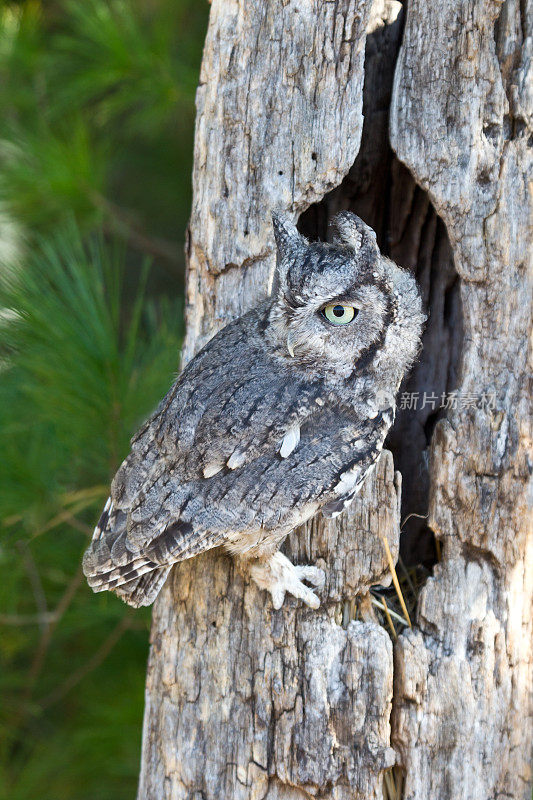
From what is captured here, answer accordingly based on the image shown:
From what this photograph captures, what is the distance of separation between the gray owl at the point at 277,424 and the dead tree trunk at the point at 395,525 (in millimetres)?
137

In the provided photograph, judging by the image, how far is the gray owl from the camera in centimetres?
131

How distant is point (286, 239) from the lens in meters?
1.32

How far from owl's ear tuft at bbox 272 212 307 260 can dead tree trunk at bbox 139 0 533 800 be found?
7.7 inches

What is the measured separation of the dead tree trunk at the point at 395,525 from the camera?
1.44 metres

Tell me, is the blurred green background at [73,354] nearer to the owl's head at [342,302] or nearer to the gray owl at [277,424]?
the gray owl at [277,424]

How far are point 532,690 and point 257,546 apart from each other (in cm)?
65

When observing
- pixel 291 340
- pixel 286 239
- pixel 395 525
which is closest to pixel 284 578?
pixel 395 525

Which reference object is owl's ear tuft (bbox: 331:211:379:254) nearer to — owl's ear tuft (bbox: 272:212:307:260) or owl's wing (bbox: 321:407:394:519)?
owl's ear tuft (bbox: 272:212:307:260)

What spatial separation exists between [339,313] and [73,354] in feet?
2.40

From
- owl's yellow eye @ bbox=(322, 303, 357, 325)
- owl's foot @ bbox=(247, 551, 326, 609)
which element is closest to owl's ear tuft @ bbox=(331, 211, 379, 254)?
owl's yellow eye @ bbox=(322, 303, 357, 325)

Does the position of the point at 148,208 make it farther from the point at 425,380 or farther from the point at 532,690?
the point at 532,690

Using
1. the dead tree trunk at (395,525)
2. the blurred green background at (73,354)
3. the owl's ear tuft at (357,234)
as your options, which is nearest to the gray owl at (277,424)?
the owl's ear tuft at (357,234)

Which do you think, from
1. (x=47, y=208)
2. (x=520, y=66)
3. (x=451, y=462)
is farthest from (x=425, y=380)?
(x=47, y=208)

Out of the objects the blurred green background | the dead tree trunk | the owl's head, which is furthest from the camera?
the blurred green background
